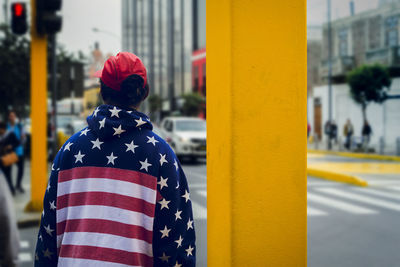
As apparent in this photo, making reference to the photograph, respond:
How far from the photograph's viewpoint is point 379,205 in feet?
34.3

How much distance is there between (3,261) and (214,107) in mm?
1728

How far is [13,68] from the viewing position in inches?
1037

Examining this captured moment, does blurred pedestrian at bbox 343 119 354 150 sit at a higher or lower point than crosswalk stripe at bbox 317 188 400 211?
higher

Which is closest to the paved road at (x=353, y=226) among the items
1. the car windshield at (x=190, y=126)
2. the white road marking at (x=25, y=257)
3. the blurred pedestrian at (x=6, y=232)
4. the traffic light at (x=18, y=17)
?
the white road marking at (x=25, y=257)

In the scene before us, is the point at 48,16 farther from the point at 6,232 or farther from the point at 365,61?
the point at 365,61

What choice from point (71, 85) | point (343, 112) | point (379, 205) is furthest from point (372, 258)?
point (343, 112)

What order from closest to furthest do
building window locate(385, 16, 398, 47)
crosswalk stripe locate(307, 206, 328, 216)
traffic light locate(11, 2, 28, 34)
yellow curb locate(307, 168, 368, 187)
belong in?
1. traffic light locate(11, 2, 28, 34)
2. crosswalk stripe locate(307, 206, 328, 216)
3. yellow curb locate(307, 168, 368, 187)
4. building window locate(385, 16, 398, 47)

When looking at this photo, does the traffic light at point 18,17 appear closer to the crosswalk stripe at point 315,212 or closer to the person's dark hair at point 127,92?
the crosswalk stripe at point 315,212

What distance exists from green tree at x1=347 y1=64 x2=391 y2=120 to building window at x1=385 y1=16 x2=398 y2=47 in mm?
6538

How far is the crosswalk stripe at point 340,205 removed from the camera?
9.70m

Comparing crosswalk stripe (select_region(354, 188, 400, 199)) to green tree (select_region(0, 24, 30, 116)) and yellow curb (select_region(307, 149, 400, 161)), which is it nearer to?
yellow curb (select_region(307, 149, 400, 161))

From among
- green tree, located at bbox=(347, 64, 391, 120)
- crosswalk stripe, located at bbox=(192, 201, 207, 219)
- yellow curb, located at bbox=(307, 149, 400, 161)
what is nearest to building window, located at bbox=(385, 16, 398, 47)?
green tree, located at bbox=(347, 64, 391, 120)

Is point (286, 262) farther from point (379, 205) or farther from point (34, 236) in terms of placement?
point (379, 205)

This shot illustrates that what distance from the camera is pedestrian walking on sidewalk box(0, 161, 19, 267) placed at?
3.21 m
